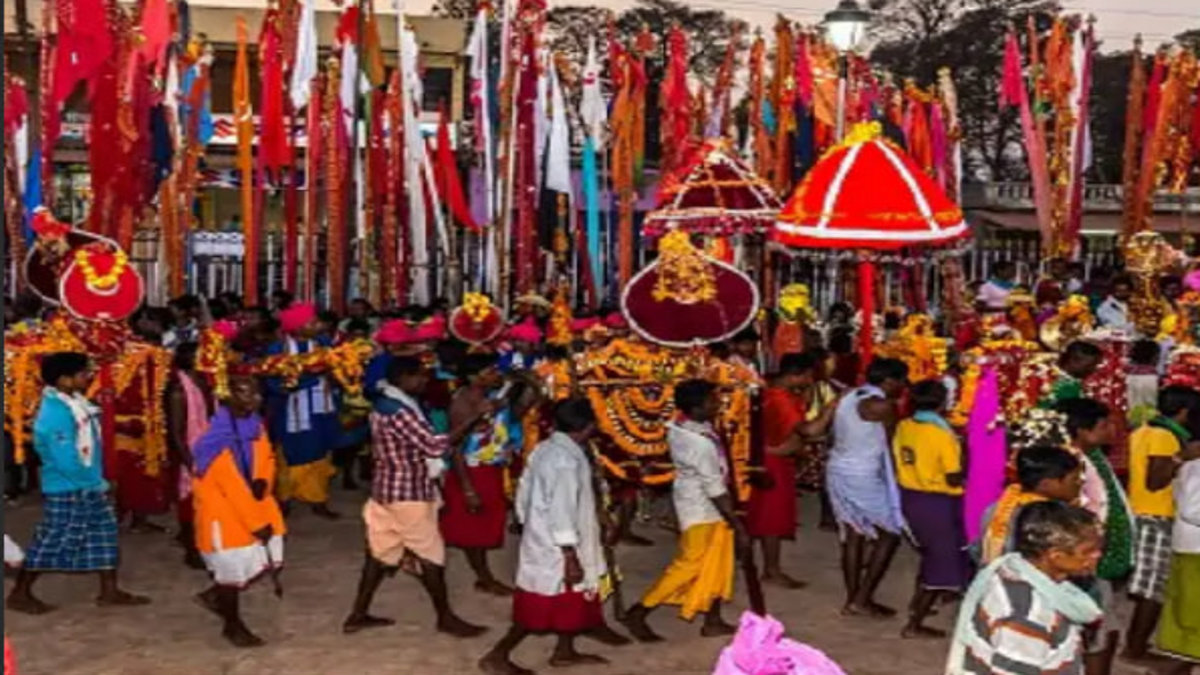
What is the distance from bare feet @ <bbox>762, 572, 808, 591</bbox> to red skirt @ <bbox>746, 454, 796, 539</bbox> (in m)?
0.24

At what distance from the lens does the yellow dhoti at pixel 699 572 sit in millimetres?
6980

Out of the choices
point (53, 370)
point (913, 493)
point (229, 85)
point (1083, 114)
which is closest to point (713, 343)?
point (913, 493)

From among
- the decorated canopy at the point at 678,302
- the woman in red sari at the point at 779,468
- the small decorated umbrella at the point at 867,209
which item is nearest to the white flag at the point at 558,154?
the decorated canopy at the point at 678,302

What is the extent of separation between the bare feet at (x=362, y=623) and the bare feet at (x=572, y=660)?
1.13m

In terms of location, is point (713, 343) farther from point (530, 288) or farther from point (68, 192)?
point (68, 192)

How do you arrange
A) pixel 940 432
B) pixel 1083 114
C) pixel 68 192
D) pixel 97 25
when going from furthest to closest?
pixel 68 192 → pixel 1083 114 → pixel 97 25 → pixel 940 432

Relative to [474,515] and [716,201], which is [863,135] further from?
[474,515]

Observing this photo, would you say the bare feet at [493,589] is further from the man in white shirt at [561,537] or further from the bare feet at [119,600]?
the bare feet at [119,600]

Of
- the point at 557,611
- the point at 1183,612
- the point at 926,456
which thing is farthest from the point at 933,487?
the point at 557,611

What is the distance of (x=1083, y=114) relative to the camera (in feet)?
53.9

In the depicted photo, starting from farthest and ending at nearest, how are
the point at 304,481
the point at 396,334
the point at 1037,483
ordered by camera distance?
the point at 304,481 < the point at 396,334 < the point at 1037,483

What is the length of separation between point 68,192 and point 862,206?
2204cm

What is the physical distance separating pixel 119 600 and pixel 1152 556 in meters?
5.45

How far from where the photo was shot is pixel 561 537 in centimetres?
631
